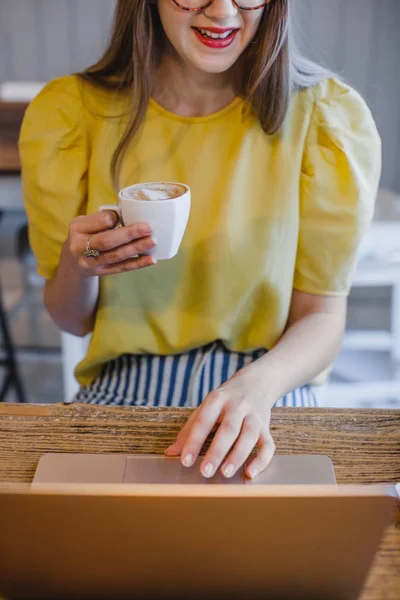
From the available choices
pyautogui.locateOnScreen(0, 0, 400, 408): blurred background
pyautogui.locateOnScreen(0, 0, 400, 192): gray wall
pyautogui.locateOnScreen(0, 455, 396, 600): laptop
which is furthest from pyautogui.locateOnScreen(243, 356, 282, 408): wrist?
pyautogui.locateOnScreen(0, 0, 400, 192): gray wall

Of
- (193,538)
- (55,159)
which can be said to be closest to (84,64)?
(55,159)

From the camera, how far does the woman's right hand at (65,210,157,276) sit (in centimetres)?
79

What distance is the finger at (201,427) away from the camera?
685mm

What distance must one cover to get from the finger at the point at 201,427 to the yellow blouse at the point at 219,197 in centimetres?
34

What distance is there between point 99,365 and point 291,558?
77 cm

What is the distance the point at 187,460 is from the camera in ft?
2.23

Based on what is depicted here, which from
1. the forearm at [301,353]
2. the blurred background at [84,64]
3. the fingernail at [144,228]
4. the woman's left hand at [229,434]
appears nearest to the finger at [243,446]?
the woman's left hand at [229,434]

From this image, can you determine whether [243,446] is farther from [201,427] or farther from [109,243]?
[109,243]

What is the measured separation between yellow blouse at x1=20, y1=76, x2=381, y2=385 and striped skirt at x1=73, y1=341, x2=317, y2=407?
0.09ft

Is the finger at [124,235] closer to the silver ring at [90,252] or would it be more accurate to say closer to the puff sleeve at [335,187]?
the silver ring at [90,252]

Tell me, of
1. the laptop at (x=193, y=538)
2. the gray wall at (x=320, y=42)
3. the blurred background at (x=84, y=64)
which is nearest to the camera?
the laptop at (x=193, y=538)

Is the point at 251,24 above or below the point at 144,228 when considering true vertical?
above

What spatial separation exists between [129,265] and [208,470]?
0.30m

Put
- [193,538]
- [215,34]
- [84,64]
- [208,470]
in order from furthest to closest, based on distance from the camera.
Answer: [84,64] → [215,34] → [208,470] → [193,538]
